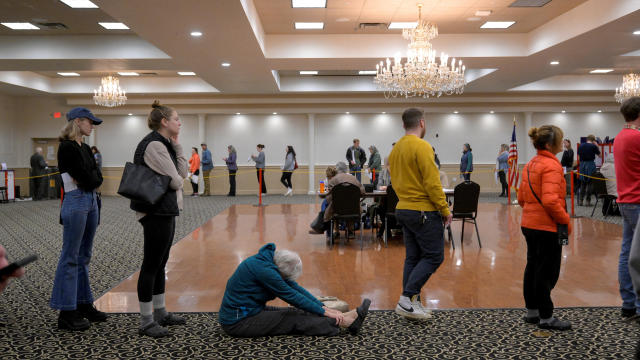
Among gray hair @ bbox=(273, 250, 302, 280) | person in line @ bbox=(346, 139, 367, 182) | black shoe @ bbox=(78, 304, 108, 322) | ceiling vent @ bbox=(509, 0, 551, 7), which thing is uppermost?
ceiling vent @ bbox=(509, 0, 551, 7)

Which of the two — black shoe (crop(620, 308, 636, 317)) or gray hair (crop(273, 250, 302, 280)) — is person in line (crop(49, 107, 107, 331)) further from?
black shoe (crop(620, 308, 636, 317))

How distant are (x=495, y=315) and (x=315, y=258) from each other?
8.77ft

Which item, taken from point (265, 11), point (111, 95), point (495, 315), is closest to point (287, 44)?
point (265, 11)

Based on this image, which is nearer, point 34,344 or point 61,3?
point 34,344

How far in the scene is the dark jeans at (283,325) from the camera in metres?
3.10

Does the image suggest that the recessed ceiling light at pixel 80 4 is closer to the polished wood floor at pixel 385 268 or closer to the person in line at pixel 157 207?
the polished wood floor at pixel 385 268

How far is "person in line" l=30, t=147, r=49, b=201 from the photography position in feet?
48.7

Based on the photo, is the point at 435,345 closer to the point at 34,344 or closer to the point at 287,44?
the point at 34,344

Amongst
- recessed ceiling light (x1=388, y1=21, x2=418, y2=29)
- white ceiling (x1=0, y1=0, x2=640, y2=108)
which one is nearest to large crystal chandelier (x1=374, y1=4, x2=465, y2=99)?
recessed ceiling light (x1=388, y1=21, x2=418, y2=29)

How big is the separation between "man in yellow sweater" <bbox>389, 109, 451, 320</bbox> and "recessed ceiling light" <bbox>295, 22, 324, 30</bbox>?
241 inches

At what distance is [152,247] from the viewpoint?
10.0 feet

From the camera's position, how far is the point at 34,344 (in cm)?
302

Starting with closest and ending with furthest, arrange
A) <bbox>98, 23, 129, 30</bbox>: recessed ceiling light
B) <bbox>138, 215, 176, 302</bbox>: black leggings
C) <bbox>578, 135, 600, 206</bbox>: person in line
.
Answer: <bbox>138, 215, 176, 302</bbox>: black leggings, <bbox>98, 23, 129, 30</bbox>: recessed ceiling light, <bbox>578, 135, 600, 206</bbox>: person in line

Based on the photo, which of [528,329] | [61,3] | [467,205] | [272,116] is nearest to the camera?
[528,329]
